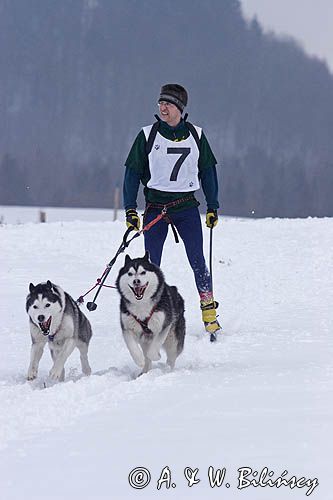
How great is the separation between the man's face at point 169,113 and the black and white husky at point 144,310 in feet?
4.57

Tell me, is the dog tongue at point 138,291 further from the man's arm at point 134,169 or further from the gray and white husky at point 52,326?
the man's arm at point 134,169

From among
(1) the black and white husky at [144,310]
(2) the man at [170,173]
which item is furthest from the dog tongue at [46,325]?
(2) the man at [170,173]

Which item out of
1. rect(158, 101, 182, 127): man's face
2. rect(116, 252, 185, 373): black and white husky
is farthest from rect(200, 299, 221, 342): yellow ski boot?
rect(158, 101, 182, 127): man's face

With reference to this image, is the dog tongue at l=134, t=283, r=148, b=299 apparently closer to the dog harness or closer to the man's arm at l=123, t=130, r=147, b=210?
the dog harness

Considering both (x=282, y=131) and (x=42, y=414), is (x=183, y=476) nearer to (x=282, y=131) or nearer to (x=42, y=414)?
(x=42, y=414)

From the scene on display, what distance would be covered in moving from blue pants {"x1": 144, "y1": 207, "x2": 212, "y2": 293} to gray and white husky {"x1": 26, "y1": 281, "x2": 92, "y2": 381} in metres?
1.34

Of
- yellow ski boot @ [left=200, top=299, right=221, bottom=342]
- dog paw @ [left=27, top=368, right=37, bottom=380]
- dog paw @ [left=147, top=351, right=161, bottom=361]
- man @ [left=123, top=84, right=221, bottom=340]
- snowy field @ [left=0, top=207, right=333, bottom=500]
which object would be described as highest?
man @ [left=123, top=84, right=221, bottom=340]

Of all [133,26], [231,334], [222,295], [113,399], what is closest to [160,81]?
[133,26]

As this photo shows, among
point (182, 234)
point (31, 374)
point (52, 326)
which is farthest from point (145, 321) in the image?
point (182, 234)

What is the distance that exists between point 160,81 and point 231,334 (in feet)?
133

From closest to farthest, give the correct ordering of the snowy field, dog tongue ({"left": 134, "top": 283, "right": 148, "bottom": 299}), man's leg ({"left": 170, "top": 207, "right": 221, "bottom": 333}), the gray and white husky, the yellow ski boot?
the snowy field < the gray and white husky < dog tongue ({"left": 134, "top": 283, "right": 148, "bottom": 299}) < man's leg ({"left": 170, "top": 207, "right": 221, "bottom": 333}) < the yellow ski boot

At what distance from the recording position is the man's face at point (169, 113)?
19.8 ft

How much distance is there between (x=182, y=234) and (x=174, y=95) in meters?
1.28

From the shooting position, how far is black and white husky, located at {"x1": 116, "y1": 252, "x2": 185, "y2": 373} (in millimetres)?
5172
